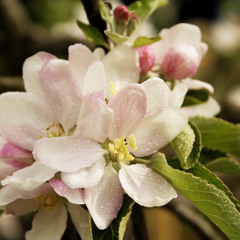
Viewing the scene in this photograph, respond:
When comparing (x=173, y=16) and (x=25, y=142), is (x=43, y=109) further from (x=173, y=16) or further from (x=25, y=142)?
(x=173, y=16)

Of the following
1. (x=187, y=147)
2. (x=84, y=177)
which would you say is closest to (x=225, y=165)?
(x=187, y=147)

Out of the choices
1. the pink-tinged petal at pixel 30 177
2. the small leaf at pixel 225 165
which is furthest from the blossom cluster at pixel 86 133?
the small leaf at pixel 225 165

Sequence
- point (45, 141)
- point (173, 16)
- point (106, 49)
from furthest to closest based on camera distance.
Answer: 1. point (173, 16)
2. point (106, 49)
3. point (45, 141)

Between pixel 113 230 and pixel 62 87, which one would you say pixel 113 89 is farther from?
pixel 113 230

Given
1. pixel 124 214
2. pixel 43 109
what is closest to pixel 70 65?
pixel 43 109

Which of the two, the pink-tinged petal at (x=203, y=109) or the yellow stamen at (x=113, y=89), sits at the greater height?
the yellow stamen at (x=113, y=89)

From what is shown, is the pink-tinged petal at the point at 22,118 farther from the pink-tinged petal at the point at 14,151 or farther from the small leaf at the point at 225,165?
the small leaf at the point at 225,165

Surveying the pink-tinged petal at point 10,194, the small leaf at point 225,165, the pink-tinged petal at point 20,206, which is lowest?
the small leaf at point 225,165
